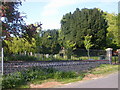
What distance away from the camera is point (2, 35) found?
36.5 feet

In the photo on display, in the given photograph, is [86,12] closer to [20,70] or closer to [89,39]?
[89,39]

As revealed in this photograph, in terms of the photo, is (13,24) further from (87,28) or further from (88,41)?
(87,28)

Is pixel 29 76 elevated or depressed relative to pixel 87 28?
depressed

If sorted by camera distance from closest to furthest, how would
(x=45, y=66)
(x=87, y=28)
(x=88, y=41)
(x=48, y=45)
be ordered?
(x=45, y=66) → (x=88, y=41) → (x=48, y=45) → (x=87, y=28)

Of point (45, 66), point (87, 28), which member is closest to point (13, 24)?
point (45, 66)

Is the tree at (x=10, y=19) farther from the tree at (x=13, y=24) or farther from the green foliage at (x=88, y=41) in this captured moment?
the green foliage at (x=88, y=41)

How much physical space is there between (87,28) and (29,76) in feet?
95.2

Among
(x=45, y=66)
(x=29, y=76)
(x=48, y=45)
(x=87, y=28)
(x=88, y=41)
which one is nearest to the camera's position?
(x=29, y=76)

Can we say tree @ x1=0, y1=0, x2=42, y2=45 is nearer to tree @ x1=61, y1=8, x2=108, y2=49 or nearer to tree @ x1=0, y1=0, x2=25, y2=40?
tree @ x1=0, y1=0, x2=25, y2=40

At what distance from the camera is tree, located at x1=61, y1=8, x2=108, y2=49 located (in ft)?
120

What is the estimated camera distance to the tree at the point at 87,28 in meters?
36.7

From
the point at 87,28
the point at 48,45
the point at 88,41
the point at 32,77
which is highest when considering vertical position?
the point at 87,28

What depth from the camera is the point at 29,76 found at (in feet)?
30.3

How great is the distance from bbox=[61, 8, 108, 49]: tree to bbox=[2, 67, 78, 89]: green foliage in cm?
2588
